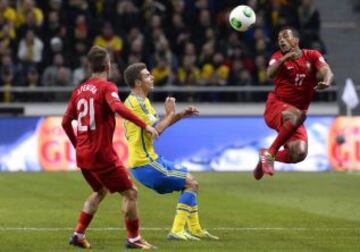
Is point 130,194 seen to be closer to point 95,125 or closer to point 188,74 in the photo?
point 95,125

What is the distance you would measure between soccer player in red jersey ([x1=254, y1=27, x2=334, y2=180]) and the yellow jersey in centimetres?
310

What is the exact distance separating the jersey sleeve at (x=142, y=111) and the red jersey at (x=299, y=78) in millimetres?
3778

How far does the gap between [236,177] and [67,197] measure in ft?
19.3

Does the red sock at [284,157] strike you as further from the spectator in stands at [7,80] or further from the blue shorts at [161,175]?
the spectator in stands at [7,80]

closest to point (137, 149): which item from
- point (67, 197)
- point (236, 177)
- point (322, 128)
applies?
point (67, 197)

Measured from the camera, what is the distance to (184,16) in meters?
29.8

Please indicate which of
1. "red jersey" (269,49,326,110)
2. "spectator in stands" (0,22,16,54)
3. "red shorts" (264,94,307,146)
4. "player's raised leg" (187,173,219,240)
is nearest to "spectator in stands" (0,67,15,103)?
"spectator in stands" (0,22,16,54)

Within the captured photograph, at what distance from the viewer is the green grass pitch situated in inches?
503

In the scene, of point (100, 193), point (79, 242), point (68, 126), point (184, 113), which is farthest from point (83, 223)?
point (184, 113)

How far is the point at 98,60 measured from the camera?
39.9ft

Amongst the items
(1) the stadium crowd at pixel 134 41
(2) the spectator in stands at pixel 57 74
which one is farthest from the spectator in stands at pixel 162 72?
(2) the spectator in stands at pixel 57 74

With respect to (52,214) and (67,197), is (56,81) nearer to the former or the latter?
(67,197)

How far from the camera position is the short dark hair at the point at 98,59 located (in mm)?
12125

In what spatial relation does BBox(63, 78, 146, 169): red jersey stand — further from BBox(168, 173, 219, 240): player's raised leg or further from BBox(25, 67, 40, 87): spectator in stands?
BBox(25, 67, 40, 87): spectator in stands
